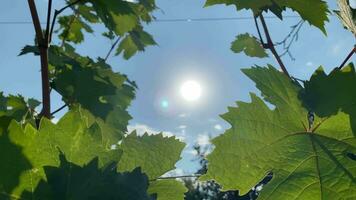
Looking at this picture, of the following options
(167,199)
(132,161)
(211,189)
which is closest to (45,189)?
(132,161)

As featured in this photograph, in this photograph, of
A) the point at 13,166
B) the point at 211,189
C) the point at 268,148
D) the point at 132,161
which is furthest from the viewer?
the point at 211,189

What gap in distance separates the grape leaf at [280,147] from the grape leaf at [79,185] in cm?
27

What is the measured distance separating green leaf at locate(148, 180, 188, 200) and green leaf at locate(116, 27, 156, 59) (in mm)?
2470

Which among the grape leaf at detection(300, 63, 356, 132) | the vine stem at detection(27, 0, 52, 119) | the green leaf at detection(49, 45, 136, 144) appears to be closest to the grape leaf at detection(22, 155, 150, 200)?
the grape leaf at detection(300, 63, 356, 132)

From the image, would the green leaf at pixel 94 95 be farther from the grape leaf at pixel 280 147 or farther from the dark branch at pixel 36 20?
the grape leaf at pixel 280 147

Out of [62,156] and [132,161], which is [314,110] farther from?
[62,156]

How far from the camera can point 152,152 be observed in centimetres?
95

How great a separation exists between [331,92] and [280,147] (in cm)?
13

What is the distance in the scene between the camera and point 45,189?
27.7 inches

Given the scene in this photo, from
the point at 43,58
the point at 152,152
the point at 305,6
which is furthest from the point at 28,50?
the point at 152,152

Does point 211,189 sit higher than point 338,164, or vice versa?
point 211,189

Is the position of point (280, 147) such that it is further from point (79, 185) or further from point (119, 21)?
point (119, 21)

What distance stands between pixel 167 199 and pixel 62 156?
0.96 feet

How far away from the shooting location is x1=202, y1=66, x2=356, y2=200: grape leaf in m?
0.97
